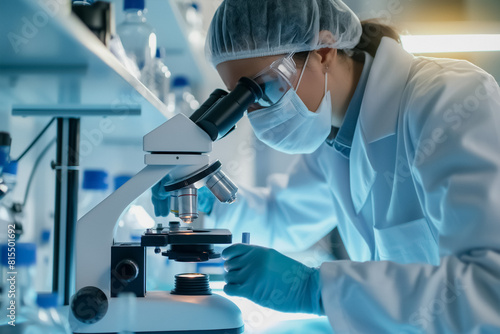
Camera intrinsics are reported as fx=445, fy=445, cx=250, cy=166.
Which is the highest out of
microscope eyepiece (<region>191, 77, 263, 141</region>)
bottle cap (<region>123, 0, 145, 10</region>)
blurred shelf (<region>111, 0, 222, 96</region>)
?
blurred shelf (<region>111, 0, 222, 96</region>)

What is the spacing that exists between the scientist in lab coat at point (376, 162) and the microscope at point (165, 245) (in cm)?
10

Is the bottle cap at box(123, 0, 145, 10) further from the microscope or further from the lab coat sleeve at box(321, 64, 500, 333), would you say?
the lab coat sleeve at box(321, 64, 500, 333)

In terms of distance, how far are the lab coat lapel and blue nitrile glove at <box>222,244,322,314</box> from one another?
1.33 ft

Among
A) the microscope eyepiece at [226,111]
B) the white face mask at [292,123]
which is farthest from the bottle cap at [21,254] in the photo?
the white face mask at [292,123]

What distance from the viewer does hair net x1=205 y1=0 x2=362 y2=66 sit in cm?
114

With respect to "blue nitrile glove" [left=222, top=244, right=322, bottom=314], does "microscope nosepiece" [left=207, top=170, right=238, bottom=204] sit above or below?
above

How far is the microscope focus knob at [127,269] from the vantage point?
2.88 ft

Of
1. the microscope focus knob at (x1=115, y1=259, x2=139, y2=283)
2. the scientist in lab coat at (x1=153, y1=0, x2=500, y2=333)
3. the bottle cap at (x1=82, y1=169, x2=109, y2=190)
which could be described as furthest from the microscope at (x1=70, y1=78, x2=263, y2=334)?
the bottle cap at (x1=82, y1=169, x2=109, y2=190)

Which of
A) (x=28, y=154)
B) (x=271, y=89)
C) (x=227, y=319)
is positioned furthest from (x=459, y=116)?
(x=28, y=154)

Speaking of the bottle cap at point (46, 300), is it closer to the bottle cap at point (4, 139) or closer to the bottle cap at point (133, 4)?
the bottle cap at point (4, 139)

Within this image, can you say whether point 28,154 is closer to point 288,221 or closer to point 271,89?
point 271,89

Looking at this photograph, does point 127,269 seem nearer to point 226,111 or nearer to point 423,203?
point 226,111

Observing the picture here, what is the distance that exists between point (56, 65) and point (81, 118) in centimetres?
55

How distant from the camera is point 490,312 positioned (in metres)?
0.78
